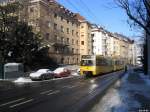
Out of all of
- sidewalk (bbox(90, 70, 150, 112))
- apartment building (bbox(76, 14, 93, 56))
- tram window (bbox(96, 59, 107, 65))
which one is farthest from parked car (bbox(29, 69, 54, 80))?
apartment building (bbox(76, 14, 93, 56))

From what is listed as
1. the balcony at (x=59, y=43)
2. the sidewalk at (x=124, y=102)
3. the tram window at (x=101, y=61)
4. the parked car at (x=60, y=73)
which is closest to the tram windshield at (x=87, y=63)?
the tram window at (x=101, y=61)

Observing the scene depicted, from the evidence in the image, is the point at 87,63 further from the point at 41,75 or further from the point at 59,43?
the point at 59,43

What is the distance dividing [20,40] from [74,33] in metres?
38.7

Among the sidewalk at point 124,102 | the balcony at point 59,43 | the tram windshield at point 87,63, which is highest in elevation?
the balcony at point 59,43

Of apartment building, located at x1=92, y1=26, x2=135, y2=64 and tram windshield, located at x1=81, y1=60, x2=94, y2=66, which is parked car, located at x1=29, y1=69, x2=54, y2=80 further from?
apartment building, located at x1=92, y1=26, x2=135, y2=64

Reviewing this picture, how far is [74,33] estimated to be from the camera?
9206 centimetres

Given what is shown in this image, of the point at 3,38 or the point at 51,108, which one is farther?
the point at 3,38

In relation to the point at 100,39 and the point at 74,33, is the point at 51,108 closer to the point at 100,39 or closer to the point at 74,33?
the point at 74,33

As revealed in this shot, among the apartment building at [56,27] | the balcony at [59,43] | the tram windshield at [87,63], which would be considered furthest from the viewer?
the balcony at [59,43]

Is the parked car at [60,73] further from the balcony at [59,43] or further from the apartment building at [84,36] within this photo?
the apartment building at [84,36]

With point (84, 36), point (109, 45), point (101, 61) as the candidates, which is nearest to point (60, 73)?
point (101, 61)

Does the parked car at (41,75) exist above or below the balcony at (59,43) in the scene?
below

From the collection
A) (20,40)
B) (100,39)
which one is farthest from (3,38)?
(100,39)

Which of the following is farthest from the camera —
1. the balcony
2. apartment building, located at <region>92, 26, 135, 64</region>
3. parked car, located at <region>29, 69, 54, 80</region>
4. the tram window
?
apartment building, located at <region>92, 26, 135, 64</region>
